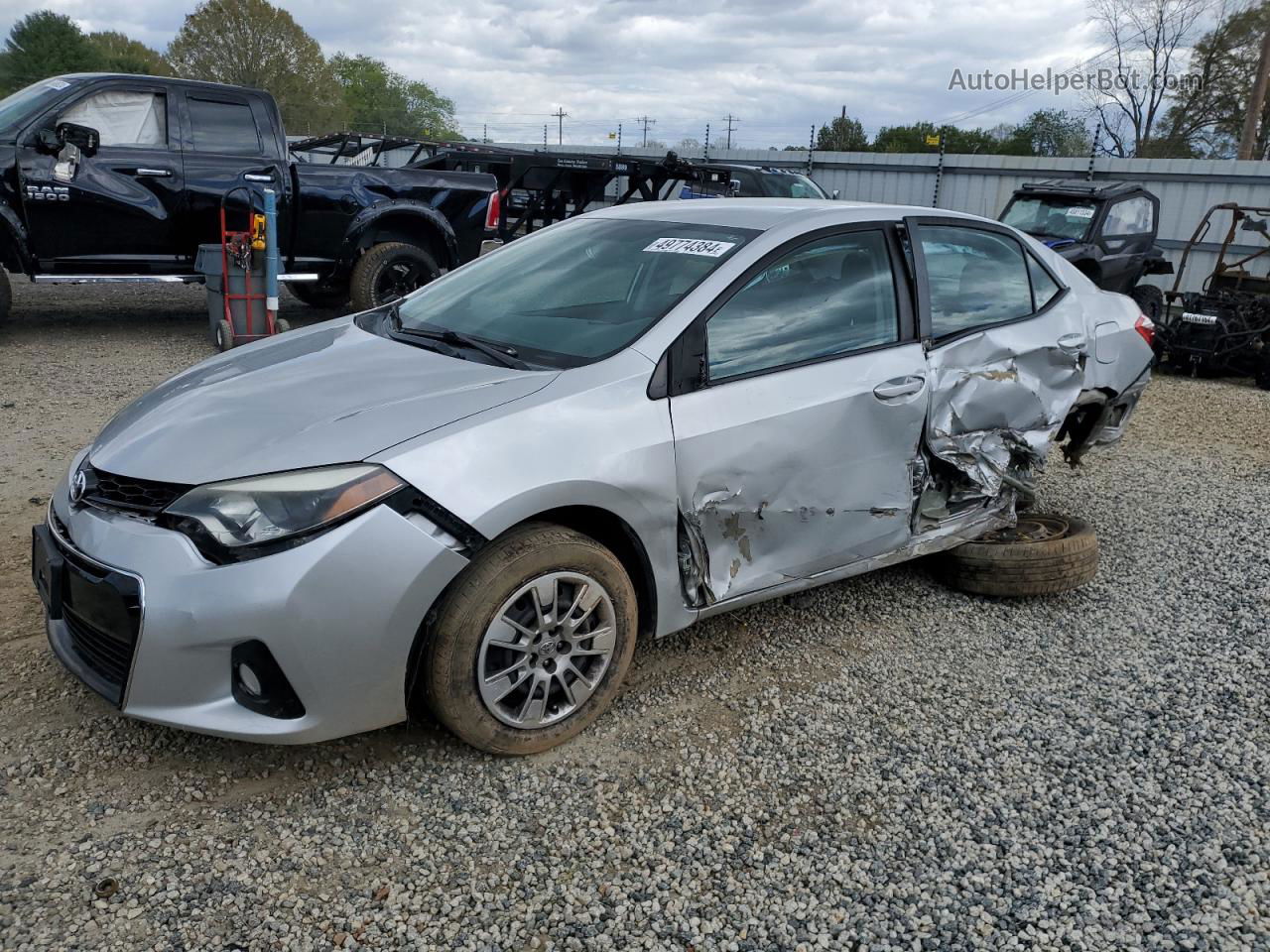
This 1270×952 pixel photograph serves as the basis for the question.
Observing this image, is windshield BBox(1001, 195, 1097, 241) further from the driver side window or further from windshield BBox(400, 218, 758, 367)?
the driver side window

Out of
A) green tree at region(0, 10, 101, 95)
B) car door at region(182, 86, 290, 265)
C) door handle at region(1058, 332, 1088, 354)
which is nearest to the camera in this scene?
door handle at region(1058, 332, 1088, 354)

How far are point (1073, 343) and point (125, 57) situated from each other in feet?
227

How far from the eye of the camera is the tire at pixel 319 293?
946cm

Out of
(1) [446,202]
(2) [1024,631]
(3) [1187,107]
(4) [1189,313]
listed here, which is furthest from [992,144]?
(2) [1024,631]

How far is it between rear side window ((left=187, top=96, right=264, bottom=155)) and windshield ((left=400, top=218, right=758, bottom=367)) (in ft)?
18.4

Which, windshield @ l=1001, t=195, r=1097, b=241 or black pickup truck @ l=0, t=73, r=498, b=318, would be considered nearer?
black pickup truck @ l=0, t=73, r=498, b=318

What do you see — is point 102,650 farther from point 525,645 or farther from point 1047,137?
point 1047,137

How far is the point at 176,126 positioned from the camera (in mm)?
8320

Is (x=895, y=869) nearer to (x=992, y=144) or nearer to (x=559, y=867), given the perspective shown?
(x=559, y=867)

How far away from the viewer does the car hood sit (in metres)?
2.58

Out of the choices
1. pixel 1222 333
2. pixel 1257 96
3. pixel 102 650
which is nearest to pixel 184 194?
pixel 102 650

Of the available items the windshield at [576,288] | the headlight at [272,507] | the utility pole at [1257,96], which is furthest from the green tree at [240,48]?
the headlight at [272,507]

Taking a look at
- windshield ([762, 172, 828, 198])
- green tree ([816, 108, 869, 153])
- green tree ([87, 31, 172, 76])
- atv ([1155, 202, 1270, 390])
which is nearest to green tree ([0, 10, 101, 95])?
green tree ([87, 31, 172, 76])

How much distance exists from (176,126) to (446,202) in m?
2.37
